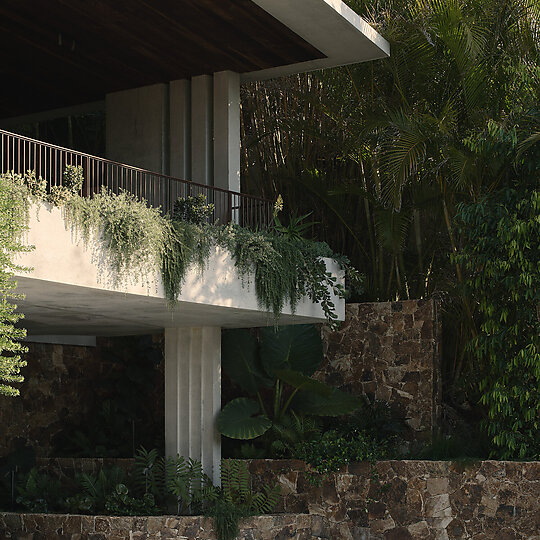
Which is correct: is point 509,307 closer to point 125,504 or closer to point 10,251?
point 125,504

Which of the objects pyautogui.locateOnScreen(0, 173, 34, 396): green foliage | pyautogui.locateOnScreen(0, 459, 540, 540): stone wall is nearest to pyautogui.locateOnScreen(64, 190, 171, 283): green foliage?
pyautogui.locateOnScreen(0, 173, 34, 396): green foliage

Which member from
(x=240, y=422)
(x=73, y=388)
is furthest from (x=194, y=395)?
(x=73, y=388)

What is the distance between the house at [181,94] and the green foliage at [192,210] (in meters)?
0.28

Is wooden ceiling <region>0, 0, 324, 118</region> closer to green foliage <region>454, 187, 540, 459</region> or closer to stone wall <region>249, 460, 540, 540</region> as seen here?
green foliage <region>454, 187, 540, 459</region>

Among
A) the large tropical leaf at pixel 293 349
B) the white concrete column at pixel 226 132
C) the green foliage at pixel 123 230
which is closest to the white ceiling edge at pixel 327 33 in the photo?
the white concrete column at pixel 226 132

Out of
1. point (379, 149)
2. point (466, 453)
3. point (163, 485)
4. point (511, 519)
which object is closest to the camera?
point (511, 519)

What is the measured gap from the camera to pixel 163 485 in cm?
1274

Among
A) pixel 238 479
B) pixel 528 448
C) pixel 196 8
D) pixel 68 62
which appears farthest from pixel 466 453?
pixel 68 62

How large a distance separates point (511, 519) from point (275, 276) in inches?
164

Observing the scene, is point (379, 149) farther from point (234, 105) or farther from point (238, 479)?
point (238, 479)

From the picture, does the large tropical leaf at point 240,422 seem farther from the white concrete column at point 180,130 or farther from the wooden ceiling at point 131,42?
the wooden ceiling at point 131,42

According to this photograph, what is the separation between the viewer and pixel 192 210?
1055 centimetres

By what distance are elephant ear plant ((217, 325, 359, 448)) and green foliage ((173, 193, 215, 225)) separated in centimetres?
331

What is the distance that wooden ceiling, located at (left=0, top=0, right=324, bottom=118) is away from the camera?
37.4 feet
